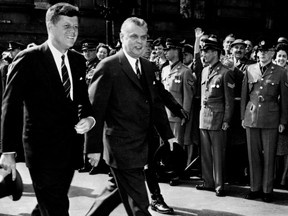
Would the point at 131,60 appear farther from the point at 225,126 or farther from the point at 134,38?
the point at 225,126

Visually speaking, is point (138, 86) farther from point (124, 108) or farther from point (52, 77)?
point (52, 77)

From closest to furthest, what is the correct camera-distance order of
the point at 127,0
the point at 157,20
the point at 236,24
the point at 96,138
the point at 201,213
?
1. the point at 96,138
2. the point at 201,213
3. the point at 127,0
4. the point at 157,20
5. the point at 236,24

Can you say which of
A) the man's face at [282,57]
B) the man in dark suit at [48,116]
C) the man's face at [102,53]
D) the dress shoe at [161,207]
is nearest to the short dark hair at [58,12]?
the man in dark suit at [48,116]

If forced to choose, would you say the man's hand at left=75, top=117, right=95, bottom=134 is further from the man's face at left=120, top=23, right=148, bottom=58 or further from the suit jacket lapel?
the man's face at left=120, top=23, right=148, bottom=58

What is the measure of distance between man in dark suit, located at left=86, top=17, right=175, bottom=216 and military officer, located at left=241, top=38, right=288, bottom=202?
258cm

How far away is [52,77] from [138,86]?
85 centimetres

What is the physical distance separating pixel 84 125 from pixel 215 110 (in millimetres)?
3275

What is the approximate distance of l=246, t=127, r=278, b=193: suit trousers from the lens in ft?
21.6

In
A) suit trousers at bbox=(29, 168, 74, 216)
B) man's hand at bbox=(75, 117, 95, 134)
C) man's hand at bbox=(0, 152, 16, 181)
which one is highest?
man's hand at bbox=(75, 117, 95, 134)

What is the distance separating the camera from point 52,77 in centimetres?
385

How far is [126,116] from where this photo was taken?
4285mm

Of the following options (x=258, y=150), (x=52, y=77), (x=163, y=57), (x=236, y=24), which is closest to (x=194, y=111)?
(x=258, y=150)

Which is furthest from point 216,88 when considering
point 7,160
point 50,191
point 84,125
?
point 7,160

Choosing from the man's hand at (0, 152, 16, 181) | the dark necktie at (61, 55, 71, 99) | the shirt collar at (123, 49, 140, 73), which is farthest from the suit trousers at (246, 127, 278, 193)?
the man's hand at (0, 152, 16, 181)
